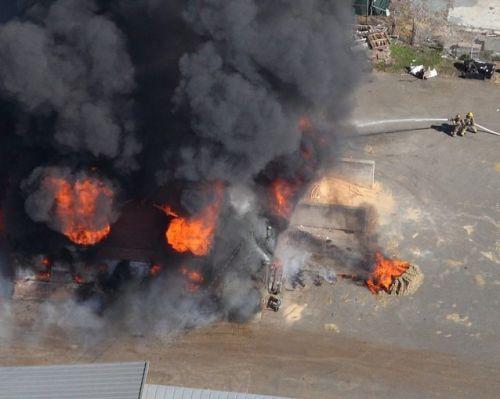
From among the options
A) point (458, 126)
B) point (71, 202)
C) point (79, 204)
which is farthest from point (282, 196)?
point (458, 126)

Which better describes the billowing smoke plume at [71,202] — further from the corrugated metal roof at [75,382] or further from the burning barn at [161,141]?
the corrugated metal roof at [75,382]

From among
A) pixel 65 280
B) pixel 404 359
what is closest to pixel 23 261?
pixel 65 280

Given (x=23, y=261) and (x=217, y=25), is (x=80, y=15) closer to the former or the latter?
(x=217, y=25)

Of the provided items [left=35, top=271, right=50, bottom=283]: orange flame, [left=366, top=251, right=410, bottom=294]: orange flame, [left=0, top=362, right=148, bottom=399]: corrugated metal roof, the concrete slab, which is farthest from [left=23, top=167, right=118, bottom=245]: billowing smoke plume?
the concrete slab

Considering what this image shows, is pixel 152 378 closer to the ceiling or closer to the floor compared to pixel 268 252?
closer to the floor

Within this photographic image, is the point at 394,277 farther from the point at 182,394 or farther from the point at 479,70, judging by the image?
the point at 479,70

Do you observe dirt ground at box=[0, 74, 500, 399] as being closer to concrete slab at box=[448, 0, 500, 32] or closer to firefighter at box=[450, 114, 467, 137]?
firefighter at box=[450, 114, 467, 137]

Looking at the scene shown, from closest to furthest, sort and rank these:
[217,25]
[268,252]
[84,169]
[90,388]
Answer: [90,388] < [217,25] < [84,169] < [268,252]
